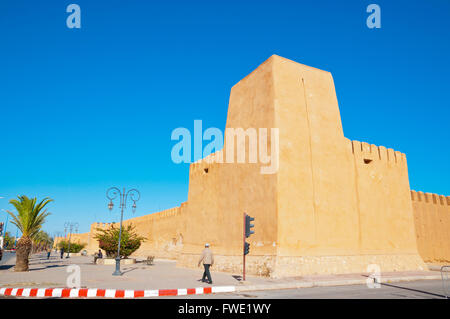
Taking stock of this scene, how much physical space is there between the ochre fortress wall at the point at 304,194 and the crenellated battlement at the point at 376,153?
61mm

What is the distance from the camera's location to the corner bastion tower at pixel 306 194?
1506 cm

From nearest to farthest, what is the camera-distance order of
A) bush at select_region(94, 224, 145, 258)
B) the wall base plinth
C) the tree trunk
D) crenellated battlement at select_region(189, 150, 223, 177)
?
the wall base plinth
the tree trunk
crenellated battlement at select_region(189, 150, 223, 177)
bush at select_region(94, 224, 145, 258)

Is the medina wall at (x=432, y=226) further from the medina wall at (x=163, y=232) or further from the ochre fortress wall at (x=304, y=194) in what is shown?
the medina wall at (x=163, y=232)

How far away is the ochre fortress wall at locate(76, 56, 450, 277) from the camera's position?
594 inches

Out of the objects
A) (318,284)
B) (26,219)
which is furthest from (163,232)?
(318,284)

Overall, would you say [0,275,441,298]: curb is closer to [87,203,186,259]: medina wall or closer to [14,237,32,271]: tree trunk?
[14,237,32,271]: tree trunk

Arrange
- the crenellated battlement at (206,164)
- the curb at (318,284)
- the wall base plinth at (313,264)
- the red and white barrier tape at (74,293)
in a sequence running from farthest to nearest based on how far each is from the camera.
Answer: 1. the crenellated battlement at (206,164)
2. the wall base plinth at (313,264)
3. the curb at (318,284)
4. the red and white barrier tape at (74,293)

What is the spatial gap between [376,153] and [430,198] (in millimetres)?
10765

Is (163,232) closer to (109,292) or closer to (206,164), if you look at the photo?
(206,164)

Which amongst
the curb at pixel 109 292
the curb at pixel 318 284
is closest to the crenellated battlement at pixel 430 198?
the curb at pixel 318 284

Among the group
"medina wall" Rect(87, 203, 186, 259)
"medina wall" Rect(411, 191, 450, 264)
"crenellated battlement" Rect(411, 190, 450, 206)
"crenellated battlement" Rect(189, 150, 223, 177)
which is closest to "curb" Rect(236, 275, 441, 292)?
"crenellated battlement" Rect(189, 150, 223, 177)

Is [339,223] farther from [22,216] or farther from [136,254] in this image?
[136,254]

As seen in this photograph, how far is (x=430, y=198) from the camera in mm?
26438
